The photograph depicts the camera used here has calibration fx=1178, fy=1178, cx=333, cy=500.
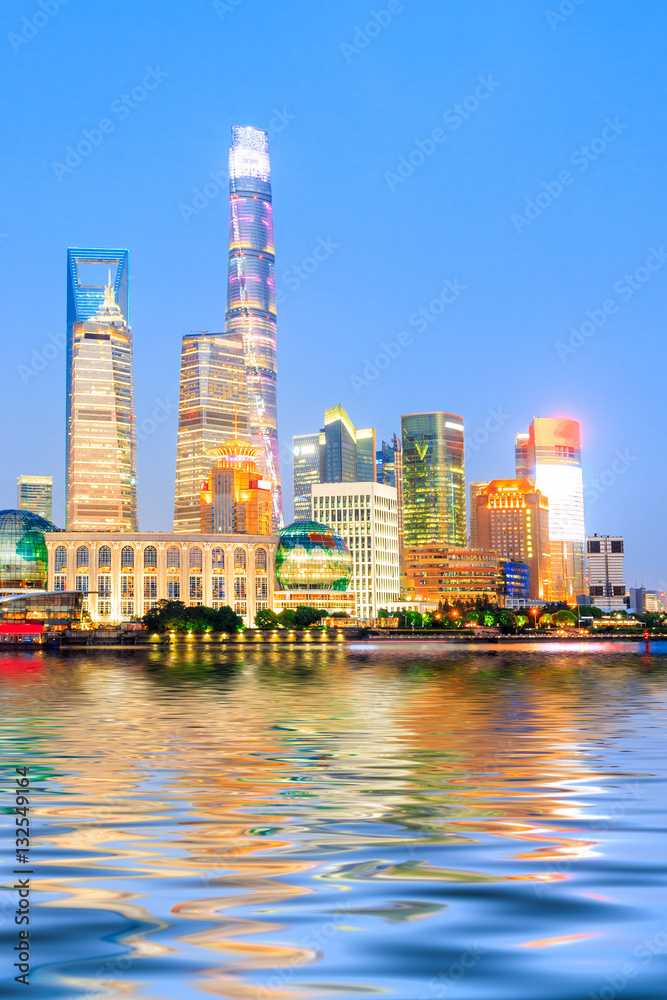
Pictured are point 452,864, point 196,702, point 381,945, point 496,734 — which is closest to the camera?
point 381,945

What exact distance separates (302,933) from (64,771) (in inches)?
752

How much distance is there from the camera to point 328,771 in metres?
32.0

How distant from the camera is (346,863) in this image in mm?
19016

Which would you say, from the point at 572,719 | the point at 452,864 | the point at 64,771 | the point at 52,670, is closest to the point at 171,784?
the point at 64,771

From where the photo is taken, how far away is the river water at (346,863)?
1330 centimetres

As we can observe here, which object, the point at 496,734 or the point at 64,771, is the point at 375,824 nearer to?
the point at 64,771

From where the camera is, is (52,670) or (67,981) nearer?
(67,981)

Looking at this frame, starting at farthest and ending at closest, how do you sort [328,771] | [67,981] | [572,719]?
[572,719] < [328,771] < [67,981]

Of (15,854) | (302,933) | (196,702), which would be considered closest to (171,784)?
(15,854)

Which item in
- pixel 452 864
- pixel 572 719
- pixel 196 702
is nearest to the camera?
pixel 452 864

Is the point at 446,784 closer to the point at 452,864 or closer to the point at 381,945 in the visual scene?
the point at 452,864

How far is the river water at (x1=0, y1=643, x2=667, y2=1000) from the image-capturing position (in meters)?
13.3

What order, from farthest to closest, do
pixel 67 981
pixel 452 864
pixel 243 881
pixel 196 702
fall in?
pixel 196 702
pixel 452 864
pixel 243 881
pixel 67 981

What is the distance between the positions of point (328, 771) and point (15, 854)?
13.2m
